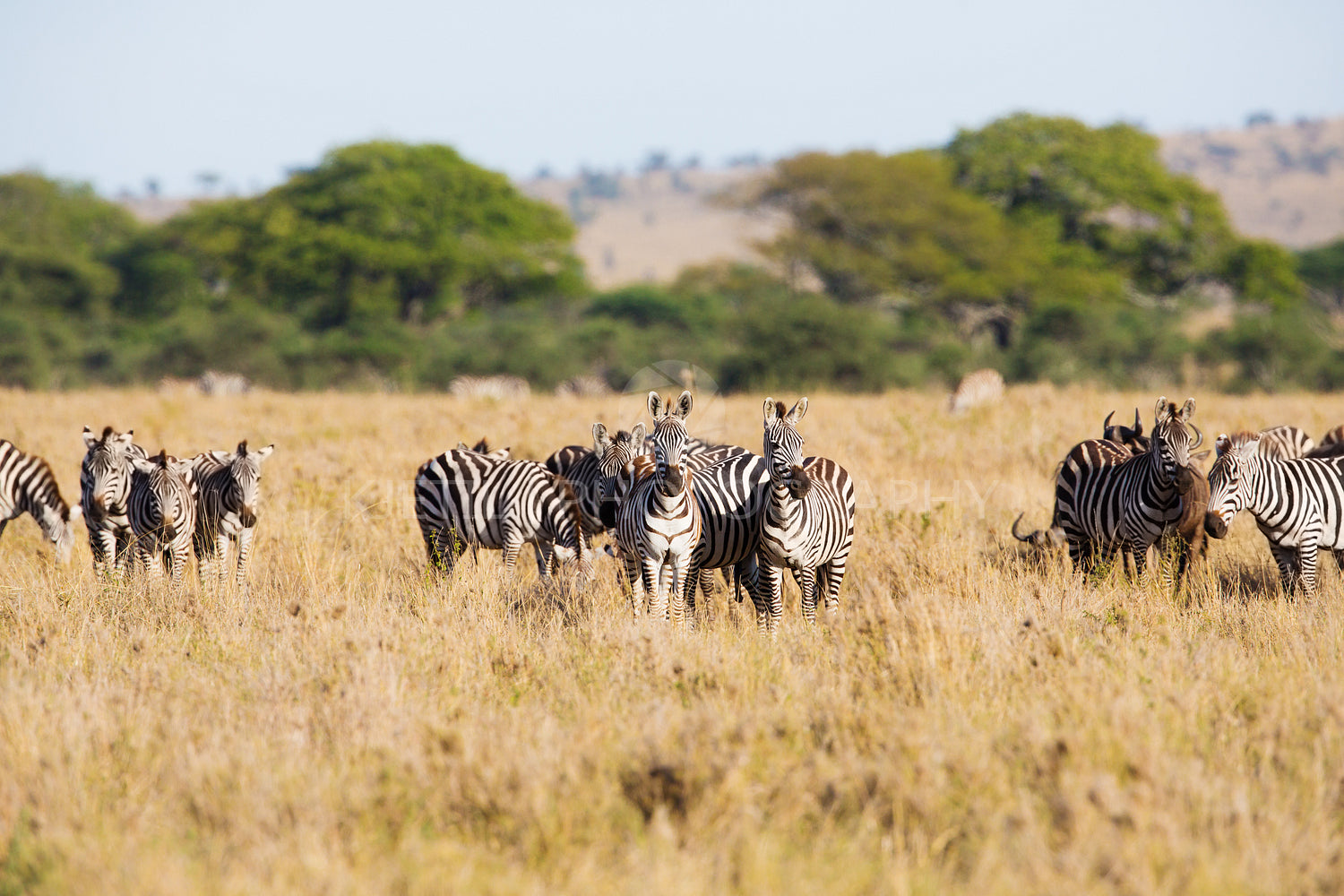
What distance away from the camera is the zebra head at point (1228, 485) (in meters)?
6.78

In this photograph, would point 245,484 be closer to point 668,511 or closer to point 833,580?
point 668,511

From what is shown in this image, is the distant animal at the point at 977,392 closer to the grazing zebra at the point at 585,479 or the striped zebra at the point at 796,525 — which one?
the grazing zebra at the point at 585,479

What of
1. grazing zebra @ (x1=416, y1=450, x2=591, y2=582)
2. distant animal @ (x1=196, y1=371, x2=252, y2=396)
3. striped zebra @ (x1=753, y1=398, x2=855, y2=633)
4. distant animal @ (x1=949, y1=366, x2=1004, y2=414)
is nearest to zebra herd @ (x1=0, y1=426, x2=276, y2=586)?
grazing zebra @ (x1=416, y1=450, x2=591, y2=582)

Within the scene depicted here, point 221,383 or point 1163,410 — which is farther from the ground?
point 221,383

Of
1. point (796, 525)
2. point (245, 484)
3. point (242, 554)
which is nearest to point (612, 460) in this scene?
point (796, 525)

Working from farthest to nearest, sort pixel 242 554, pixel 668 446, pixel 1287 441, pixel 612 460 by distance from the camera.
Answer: pixel 1287 441, pixel 612 460, pixel 242 554, pixel 668 446

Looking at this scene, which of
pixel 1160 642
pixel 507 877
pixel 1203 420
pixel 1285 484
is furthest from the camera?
pixel 1203 420

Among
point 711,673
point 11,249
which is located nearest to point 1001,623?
point 711,673

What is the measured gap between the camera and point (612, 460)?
823 centimetres

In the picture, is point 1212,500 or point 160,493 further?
point 160,493

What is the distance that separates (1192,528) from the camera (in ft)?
23.7

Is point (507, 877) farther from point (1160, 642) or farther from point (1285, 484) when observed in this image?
point (1285, 484)

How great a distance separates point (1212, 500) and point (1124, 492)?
842 millimetres

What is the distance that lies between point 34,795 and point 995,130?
41517 millimetres
